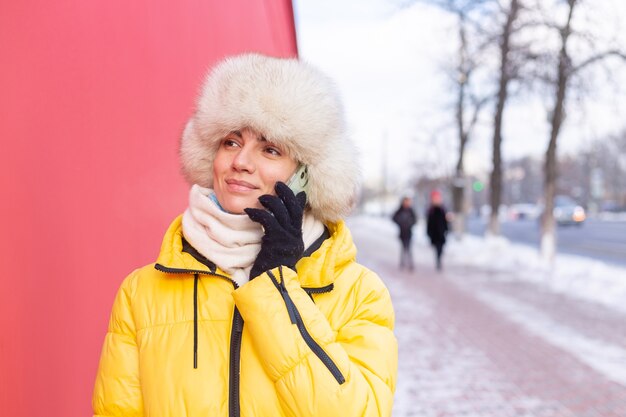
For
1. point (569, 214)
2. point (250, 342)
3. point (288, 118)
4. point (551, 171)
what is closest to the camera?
point (250, 342)

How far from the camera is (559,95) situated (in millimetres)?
13273

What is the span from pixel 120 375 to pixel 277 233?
55 cm

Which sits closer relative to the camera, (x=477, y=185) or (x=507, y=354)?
(x=507, y=354)

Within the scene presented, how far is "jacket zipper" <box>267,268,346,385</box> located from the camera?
4.67 feet

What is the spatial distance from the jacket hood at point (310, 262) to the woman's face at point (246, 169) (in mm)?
171

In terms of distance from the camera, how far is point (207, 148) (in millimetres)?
1814

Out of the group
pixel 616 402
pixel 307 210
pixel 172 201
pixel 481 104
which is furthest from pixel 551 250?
pixel 307 210

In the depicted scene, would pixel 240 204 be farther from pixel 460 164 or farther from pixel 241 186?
pixel 460 164

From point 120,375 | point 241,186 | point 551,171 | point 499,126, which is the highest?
point 499,126

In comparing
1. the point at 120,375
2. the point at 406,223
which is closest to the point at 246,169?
the point at 120,375

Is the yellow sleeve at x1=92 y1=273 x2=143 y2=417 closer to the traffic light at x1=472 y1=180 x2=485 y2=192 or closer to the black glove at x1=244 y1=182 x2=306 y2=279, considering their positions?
the black glove at x1=244 y1=182 x2=306 y2=279

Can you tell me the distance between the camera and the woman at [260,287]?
1.46m

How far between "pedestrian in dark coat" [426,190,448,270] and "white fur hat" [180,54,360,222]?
39.3ft

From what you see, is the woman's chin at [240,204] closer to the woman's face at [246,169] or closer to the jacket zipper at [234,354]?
the woman's face at [246,169]
